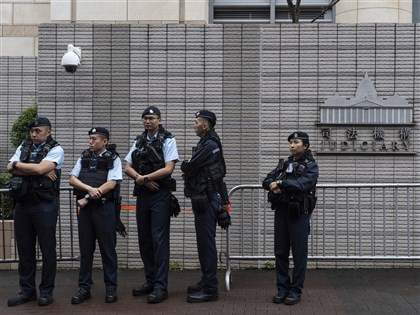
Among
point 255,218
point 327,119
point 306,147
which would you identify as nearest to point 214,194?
point 306,147

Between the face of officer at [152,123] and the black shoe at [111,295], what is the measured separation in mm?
1769

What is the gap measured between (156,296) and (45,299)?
1199 mm

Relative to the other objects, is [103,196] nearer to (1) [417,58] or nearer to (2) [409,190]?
(2) [409,190]

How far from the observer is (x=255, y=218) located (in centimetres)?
834

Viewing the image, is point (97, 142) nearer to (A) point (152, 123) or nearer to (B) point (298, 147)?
(A) point (152, 123)

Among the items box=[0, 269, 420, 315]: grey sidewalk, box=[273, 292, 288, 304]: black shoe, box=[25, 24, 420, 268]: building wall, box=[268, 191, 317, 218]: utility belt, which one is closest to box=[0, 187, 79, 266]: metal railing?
box=[0, 269, 420, 315]: grey sidewalk

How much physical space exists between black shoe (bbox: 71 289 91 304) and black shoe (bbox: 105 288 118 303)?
0.76ft

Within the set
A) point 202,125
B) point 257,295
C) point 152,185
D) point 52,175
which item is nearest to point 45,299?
point 52,175

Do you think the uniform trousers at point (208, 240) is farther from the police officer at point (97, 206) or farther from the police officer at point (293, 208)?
the police officer at point (97, 206)

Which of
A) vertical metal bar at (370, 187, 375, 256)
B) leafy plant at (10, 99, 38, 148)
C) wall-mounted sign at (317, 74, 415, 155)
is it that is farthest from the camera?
leafy plant at (10, 99, 38, 148)

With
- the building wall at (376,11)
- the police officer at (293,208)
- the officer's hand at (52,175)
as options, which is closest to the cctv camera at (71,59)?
the officer's hand at (52,175)

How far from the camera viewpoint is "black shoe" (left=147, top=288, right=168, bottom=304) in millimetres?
6562

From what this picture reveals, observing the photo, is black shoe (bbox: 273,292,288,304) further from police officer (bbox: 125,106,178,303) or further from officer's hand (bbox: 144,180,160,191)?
officer's hand (bbox: 144,180,160,191)

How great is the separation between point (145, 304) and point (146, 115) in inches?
80.1
